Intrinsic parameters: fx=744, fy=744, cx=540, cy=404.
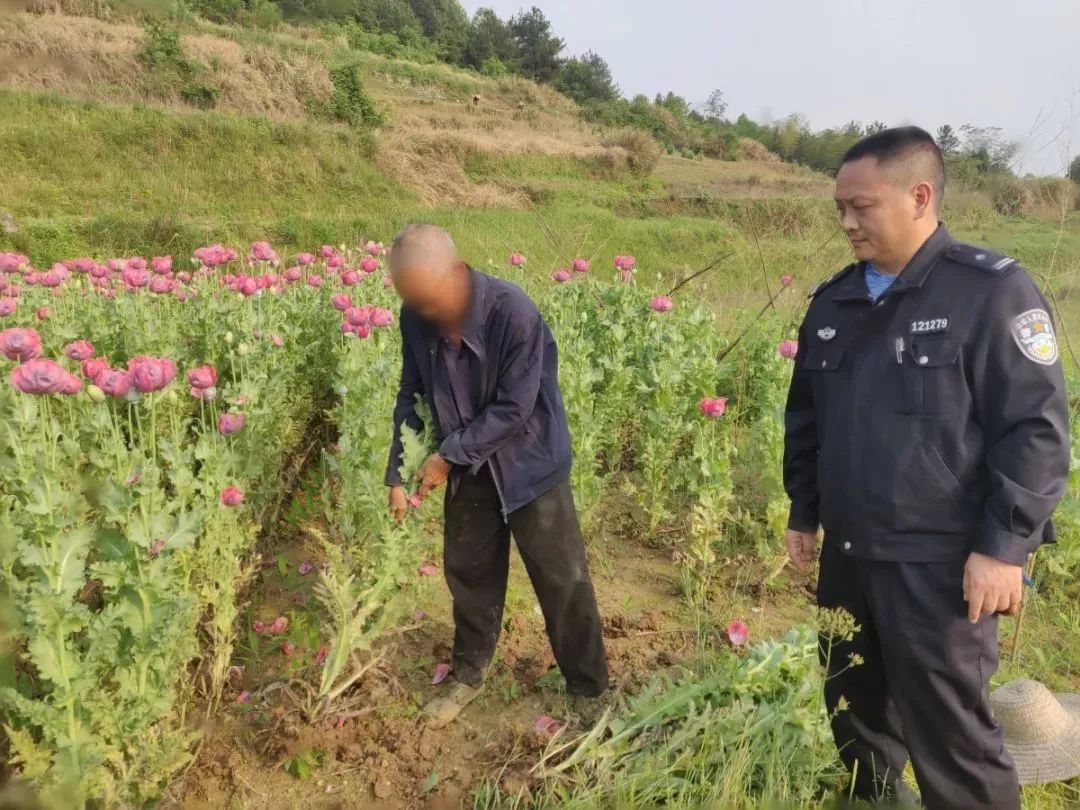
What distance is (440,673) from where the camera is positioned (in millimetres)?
2654

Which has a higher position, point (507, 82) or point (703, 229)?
point (507, 82)

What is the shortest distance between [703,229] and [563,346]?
64.4 feet

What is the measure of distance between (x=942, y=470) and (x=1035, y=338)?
13.2 inches

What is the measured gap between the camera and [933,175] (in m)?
1.72

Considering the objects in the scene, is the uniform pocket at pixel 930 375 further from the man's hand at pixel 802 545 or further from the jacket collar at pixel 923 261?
the man's hand at pixel 802 545

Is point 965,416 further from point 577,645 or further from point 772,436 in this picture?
point 772,436

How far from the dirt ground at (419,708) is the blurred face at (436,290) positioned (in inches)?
37.7

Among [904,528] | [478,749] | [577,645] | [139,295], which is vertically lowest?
[478,749]

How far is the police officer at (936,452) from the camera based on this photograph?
158 cm

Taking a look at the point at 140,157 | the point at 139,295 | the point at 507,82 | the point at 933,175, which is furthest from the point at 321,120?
the point at 933,175

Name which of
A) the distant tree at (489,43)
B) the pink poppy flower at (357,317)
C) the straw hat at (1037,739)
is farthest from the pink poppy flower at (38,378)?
the distant tree at (489,43)

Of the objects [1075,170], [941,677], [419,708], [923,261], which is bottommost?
[419,708]

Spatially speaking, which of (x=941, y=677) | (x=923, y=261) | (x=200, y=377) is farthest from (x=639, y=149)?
(x=941, y=677)

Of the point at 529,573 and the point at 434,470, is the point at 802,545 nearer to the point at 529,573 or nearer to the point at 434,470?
the point at 529,573
